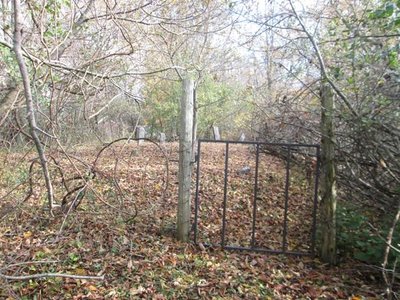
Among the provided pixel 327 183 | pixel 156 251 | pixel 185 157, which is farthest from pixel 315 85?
pixel 156 251

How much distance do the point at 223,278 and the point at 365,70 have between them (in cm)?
212

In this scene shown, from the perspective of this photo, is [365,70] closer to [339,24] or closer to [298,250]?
[339,24]

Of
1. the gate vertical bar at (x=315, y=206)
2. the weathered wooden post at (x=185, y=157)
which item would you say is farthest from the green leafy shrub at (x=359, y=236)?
the weathered wooden post at (x=185, y=157)

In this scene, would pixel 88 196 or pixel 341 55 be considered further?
pixel 88 196

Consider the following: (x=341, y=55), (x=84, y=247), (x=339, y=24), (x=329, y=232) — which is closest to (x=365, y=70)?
(x=341, y=55)

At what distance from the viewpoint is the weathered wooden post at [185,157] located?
130 inches

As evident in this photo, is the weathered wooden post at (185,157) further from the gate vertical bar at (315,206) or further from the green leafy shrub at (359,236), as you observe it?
the green leafy shrub at (359,236)

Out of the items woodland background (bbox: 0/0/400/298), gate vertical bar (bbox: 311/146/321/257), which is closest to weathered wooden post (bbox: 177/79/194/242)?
woodland background (bbox: 0/0/400/298)

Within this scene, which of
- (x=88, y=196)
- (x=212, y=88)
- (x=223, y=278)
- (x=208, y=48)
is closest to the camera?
(x=223, y=278)

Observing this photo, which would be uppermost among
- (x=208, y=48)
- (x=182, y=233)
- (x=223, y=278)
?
(x=208, y=48)

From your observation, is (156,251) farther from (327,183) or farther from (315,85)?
(315,85)

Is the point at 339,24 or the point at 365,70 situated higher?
the point at 339,24

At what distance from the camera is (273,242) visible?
3.71 m

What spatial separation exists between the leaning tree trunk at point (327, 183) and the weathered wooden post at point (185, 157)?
1.22m
